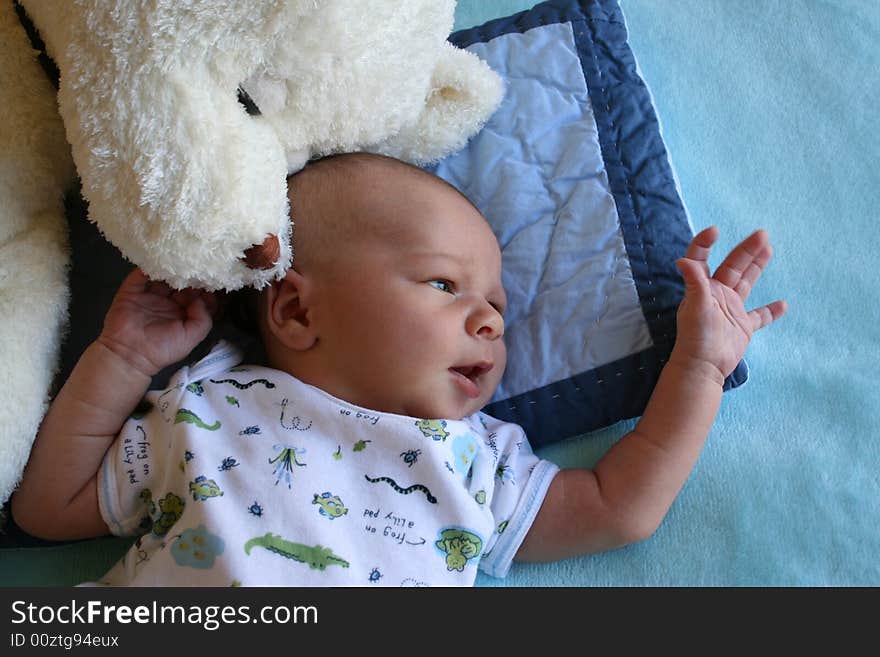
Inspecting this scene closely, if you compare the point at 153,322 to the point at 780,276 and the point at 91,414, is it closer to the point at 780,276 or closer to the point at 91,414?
the point at 91,414

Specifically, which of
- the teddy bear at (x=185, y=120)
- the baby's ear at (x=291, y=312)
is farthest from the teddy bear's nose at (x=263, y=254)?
the baby's ear at (x=291, y=312)

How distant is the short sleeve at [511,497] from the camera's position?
3.49ft

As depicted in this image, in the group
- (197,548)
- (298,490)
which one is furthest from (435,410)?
(197,548)

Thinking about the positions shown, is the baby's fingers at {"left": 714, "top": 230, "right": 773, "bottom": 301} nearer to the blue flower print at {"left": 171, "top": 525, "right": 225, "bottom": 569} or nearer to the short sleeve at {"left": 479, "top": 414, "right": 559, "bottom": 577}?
the short sleeve at {"left": 479, "top": 414, "right": 559, "bottom": 577}

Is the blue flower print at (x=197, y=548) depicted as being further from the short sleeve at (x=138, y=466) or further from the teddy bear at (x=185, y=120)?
the teddy bear at (x=185, y=120)

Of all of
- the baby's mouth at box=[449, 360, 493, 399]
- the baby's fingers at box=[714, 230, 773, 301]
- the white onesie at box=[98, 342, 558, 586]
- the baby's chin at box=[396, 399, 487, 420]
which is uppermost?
the baby's fingers at box=[714, 230, 773, 301]

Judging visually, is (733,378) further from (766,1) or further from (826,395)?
(766,1)

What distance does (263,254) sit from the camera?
0.94m

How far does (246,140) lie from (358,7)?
17 cm

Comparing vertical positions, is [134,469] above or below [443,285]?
below

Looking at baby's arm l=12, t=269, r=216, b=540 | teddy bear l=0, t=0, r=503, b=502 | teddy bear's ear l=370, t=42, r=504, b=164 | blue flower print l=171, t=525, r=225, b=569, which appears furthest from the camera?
teddy bear's ear l=370, t=42, r=504, b=164

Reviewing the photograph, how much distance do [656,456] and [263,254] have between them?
1.68 feet

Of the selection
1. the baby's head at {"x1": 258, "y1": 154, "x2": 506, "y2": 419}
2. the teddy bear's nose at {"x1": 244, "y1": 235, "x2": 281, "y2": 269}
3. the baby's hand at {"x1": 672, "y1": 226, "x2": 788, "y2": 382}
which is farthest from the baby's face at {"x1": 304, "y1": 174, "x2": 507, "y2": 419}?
the baby's hand at {"x1": 672, "y1": 226, "x2": 788, "y2": 382}

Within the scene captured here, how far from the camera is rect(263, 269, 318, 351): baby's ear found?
1.07 metres
